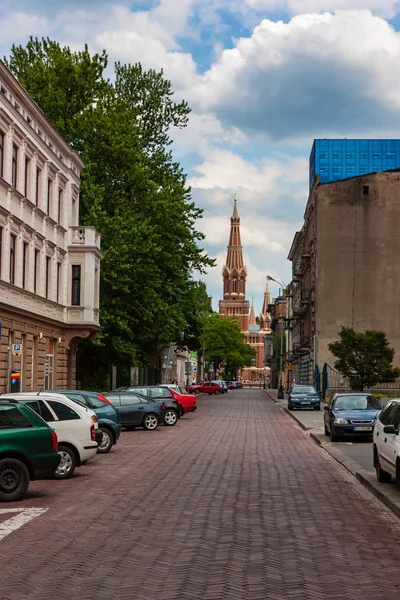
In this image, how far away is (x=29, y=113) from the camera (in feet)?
130

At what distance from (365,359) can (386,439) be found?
33.8 m

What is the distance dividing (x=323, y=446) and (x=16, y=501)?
45.5 ft

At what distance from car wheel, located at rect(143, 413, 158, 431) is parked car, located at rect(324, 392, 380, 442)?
21.4 ft

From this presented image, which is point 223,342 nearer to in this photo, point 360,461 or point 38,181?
point 38,181

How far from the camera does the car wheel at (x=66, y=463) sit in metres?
17.7

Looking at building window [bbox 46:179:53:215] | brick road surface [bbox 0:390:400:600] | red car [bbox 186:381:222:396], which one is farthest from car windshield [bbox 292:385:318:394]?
red car [bbox 186:381:222:396]

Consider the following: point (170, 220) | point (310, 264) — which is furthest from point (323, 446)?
point (310, 264)

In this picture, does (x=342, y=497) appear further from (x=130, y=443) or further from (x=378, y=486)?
(x=130, y=443)

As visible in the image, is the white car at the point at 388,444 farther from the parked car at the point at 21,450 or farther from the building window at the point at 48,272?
the building window at the point at 48,272

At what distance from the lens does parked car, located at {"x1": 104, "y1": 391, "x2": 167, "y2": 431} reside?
32.5 meters

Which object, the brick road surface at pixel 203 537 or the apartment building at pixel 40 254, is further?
the apartment building at pixel 40 254

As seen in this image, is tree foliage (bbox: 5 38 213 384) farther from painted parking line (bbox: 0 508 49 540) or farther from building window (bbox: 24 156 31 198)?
painted parking line (bbox: 0 508 49 540)

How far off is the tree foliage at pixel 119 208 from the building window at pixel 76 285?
2016 millimetres

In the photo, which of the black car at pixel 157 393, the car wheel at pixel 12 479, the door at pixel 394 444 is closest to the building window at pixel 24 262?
the black car at pixel 157 393
